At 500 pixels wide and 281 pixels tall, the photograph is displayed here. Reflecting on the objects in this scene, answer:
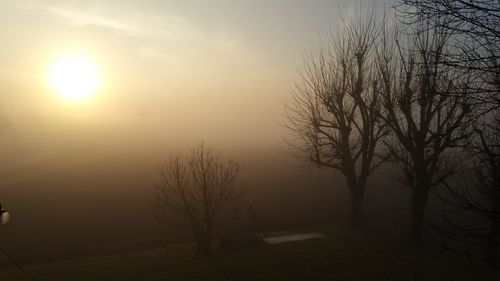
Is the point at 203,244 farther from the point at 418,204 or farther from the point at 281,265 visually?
the point at 418,204

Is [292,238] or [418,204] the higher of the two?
[418,204]

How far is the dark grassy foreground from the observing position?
50.3ft

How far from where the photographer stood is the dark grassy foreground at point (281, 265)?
15328mm

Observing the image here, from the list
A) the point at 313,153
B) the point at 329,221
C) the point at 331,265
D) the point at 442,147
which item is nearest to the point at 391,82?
the point at 442,147

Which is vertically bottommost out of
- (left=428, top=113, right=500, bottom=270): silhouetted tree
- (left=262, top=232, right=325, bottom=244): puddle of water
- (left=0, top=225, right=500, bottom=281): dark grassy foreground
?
(left=0, top=225, right=500, bottom=281): dark grassy foreground

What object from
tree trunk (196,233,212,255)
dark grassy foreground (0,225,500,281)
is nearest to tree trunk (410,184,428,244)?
dark grassy foreground (0,225,500,281)

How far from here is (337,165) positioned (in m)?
23.9

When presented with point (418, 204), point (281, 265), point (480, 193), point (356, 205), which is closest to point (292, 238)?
point (281, 265)

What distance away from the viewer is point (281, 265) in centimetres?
1653

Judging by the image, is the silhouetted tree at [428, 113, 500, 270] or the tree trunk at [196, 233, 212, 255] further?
the tree trunk at [196, 233, 212, 255]

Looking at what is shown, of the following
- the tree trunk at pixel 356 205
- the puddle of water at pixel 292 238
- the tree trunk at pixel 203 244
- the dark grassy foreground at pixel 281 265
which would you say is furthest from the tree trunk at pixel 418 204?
the tree trunk at pixel 203 244

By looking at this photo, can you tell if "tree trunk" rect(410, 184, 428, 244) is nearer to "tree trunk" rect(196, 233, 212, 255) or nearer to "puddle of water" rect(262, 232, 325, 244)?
"puddle of water" rect(262, 232, 325, 244)

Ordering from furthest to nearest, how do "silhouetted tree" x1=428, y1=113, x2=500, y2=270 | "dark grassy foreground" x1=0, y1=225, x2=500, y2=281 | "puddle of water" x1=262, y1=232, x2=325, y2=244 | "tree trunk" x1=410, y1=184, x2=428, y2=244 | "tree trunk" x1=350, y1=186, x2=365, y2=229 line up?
"tree trunk" x1=350, y1=186, x2=365, y2=229, "puddle of water" x1=262, y1=232, x2=325, y2=244, "tree trunk" x1=410, y1=184, x2=428, y2=244, "dark grassy foreground" x1=0, y1=225, x2=500, y2=281, "silhouetted tree" x1=428, y1=113, x2=500, y2=270

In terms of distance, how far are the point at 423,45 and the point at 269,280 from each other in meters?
12.3
